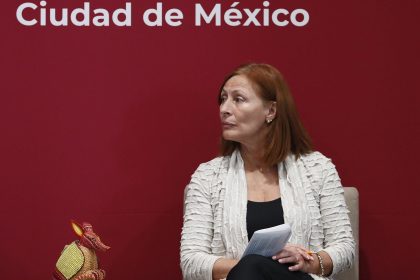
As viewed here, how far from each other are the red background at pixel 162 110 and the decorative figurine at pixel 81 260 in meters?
0.53

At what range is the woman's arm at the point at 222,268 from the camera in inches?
112

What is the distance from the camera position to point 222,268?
9.36 ft

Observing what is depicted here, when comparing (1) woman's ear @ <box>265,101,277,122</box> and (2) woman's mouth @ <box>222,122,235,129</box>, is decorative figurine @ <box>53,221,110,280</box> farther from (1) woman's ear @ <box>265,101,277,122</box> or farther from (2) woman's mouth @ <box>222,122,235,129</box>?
(1) woman's ear @ <box>265,101,277,122</box>

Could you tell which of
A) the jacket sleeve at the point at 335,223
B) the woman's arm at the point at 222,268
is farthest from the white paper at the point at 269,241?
the jacket sleeve at the point at 335,223

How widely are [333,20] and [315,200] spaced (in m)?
0.88

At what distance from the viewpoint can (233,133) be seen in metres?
3.02

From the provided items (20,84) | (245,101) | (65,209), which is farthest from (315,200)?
(20,84)

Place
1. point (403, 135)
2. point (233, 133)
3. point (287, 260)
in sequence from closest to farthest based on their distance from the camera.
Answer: point (287, 260) → point (233, 133) → point (403, 135)

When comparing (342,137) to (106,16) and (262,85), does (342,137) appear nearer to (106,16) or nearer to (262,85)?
(262,85)

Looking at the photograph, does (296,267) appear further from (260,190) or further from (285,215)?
(260,190)

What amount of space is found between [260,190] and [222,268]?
1.26 ft

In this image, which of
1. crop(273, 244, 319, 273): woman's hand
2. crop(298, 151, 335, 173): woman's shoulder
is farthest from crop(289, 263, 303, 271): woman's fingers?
crop(298, 151, 335, 173): woman's shoulder

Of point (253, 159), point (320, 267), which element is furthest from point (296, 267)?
point (253, 159)

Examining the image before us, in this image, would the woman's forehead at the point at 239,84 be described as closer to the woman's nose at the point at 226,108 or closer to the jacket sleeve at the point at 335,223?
the woman's nose at the point at 226,108
